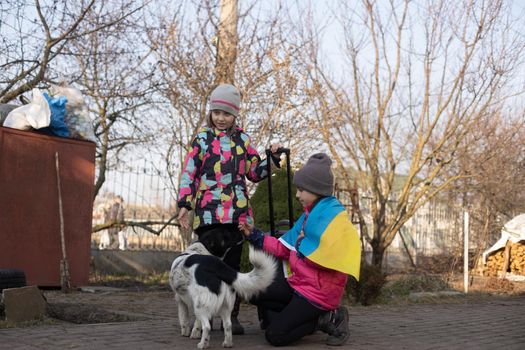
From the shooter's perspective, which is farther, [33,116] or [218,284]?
[33,116]

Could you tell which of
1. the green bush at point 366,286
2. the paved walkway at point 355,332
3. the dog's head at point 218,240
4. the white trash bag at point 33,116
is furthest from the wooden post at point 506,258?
the dog's head at point 218,240

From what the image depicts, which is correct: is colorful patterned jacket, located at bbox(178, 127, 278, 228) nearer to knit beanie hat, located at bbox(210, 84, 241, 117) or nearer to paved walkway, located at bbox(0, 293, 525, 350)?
knit beanie hat, located at bbox(210, 84, 241, 117)

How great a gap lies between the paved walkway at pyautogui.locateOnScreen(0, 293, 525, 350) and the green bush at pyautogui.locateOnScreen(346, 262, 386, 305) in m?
0.30

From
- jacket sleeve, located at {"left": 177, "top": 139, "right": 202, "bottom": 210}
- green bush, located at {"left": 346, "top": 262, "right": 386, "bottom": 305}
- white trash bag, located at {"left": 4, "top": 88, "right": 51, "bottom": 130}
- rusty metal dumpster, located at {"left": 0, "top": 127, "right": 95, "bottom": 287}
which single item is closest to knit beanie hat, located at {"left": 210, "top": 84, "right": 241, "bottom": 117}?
jacket sleeve, located at {"left": 177, "top": 139, "right": 202, "bottom": 210}

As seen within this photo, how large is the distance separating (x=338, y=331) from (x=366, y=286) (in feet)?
10.2

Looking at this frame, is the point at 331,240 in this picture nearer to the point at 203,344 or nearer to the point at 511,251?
the point at 203,344

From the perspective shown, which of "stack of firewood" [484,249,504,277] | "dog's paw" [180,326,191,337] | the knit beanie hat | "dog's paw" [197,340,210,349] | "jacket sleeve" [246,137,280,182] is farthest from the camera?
"stack of firewood" [484,249,504,277]

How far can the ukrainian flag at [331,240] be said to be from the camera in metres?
4.68

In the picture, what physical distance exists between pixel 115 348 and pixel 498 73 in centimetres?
897

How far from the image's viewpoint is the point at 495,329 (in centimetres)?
625

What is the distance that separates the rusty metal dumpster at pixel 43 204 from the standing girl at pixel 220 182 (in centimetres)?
377

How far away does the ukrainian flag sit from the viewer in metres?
4.68

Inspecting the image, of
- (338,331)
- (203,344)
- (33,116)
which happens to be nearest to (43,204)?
(33,116)

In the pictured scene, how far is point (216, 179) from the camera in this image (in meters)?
5.16
